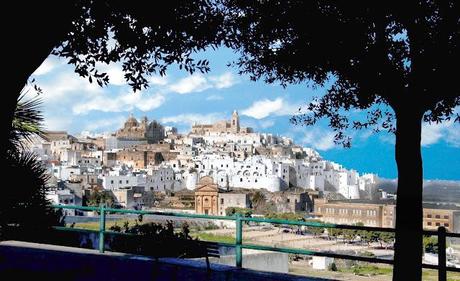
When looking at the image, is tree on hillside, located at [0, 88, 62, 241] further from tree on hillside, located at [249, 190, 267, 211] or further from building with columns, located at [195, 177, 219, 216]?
tree on hillside, located at [249, 190, 267, 211]

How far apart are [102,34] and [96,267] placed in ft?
12.4

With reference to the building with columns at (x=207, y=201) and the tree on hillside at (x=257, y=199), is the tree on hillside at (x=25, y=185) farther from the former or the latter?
the tree on hillside at (x=257, y=199)

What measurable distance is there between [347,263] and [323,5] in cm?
5369

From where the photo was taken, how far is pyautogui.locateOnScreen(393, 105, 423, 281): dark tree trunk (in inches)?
244

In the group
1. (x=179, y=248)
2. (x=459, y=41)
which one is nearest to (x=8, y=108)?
(x=459, y=41)

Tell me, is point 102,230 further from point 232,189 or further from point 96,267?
point 232,189

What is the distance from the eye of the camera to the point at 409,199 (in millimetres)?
6191

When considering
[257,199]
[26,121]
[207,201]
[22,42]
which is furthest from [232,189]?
[22,42]

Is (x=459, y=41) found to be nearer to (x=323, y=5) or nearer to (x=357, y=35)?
(x=357, y=35)

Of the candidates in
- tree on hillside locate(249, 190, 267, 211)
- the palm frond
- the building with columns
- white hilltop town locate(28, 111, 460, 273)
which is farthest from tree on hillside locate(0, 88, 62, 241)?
tree on hillside locate(249, 190, 267, 211)

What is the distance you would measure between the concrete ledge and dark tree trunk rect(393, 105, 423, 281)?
1.57 meters

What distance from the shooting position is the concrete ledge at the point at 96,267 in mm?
7611

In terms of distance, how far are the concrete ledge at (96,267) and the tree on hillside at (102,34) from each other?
2.52 m

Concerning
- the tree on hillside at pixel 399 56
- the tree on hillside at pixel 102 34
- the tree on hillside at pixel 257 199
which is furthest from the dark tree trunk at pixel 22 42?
the tree on hillside at pixel 257 199
